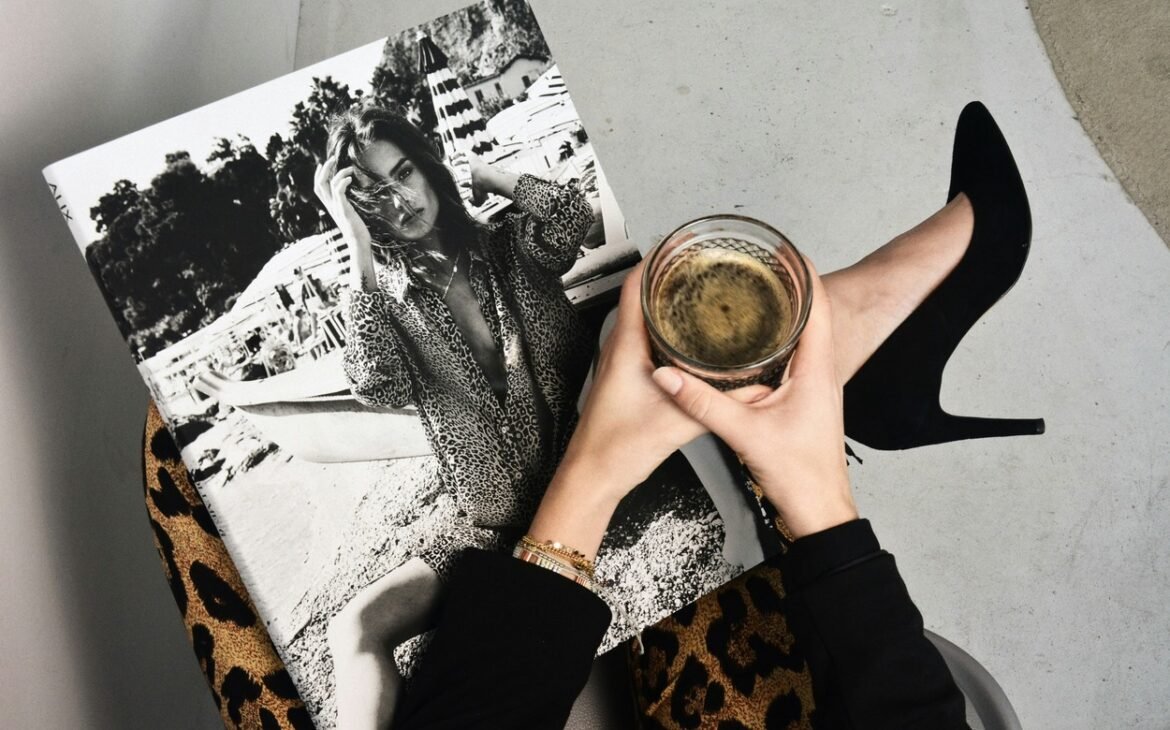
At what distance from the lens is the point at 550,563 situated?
2.01 feet

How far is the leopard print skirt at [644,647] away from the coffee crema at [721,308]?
270 millimetres

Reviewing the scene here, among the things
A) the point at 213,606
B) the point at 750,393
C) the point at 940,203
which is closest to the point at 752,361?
the point at 750,393

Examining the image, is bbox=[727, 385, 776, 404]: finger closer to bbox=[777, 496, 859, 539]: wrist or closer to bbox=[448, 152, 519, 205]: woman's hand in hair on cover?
bbox=[777, 496, 859, 539]: wrist

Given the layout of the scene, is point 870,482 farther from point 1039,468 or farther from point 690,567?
point 690,567

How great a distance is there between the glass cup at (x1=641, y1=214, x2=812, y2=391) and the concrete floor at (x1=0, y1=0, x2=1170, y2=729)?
59cm

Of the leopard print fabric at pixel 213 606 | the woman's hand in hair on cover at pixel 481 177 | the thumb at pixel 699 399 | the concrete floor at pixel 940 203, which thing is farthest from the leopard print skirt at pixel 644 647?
the concrete floor at pixel 940 203

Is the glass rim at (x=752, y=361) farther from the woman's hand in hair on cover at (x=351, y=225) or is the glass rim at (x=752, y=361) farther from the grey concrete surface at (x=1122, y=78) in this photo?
the grey concrete surface at (x=1122, y=78)

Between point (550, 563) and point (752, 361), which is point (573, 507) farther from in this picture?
point (752, 361)

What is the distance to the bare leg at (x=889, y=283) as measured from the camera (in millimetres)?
845

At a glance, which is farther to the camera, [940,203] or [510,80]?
[940,203]

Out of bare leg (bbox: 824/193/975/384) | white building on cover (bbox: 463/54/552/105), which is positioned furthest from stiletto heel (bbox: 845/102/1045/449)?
white building on cover (bbox: 463/54/552/105)

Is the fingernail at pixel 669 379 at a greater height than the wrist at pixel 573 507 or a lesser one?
greater

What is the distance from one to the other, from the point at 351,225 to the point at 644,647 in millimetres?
486

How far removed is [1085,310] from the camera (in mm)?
1161
